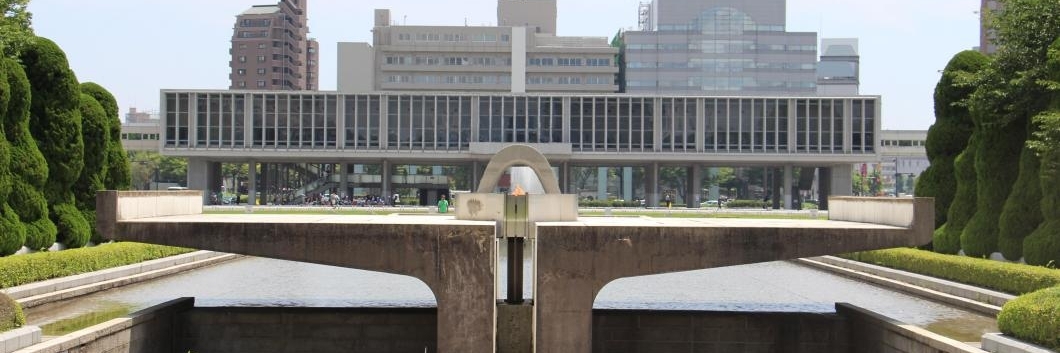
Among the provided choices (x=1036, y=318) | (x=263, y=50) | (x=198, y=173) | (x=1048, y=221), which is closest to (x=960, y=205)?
(x=1048, y=221)

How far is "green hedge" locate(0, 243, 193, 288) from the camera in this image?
76.7 ft

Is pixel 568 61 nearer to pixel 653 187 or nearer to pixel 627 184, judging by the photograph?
pixel 627 184

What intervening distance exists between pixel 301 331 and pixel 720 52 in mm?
129429

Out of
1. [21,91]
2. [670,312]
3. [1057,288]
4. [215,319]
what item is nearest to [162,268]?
[21,91]

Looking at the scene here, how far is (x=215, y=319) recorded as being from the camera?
22.0m

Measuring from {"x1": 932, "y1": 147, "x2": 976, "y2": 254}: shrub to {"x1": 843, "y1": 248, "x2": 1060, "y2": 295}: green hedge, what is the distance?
0.97 metres

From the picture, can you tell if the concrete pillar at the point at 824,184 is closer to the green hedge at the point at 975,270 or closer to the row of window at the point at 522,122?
the row of window at the point at 522,122

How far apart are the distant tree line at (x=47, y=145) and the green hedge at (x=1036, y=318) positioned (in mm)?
25349

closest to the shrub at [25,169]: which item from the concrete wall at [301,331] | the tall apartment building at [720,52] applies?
the concrete wall at [301,331]

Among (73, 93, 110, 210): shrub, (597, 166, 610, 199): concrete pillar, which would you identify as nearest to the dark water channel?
(73, 93, 110, 210): shrub

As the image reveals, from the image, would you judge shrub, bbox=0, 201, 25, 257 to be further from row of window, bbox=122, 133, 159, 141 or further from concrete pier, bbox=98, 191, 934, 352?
row of window, bbox=122, 133, 159, 141

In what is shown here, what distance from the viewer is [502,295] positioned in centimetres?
2867

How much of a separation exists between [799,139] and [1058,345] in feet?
234

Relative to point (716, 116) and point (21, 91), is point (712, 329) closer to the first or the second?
point (21, 91)
